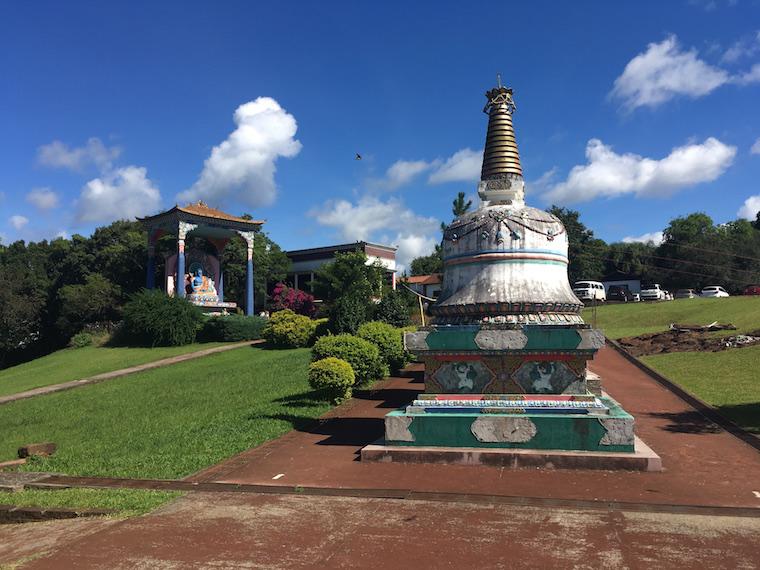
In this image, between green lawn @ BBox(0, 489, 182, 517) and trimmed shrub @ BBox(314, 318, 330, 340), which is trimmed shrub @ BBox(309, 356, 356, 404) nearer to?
green lawn @ BBox(0, 489, 182, 517)

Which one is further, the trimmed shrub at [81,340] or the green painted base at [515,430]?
the trimmed shrub at [81,340]

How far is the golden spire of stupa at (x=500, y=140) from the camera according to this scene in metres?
13.1

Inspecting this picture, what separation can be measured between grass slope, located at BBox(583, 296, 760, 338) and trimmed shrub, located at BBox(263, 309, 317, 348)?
1590 cm

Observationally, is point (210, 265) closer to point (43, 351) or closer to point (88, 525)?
point (43, 351)

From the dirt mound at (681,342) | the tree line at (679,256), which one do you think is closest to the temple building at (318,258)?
the tree line at (679,256)

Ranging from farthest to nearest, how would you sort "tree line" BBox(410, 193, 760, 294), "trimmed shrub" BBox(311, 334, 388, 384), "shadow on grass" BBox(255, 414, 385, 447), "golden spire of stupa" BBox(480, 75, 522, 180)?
"tree line" BBox(410, 193, 760, 294) → "trimmed shrub" BBox(311, 334, 388, 384) → "golden spire of stupa" BBox(480, 75, 522, 180) → "shadow on grass" BBox(255, 414, 385, 447)

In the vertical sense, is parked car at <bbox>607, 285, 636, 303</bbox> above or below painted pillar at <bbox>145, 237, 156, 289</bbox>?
below

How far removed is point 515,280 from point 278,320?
2136cm

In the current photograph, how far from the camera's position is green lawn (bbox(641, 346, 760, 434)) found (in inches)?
536

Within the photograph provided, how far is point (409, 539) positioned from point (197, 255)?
39.7m

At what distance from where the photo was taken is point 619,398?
1622 centimetres

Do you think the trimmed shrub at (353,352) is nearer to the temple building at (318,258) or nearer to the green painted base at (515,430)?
the green painted base at (515,430)

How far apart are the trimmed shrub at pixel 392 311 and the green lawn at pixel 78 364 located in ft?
40.9

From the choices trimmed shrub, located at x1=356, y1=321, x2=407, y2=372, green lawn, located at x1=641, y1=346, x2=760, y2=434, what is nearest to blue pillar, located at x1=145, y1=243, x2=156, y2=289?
trimmed shrub, located at x1=356, y1=321, x2=407, y2=372
